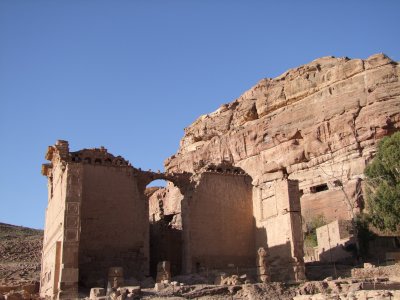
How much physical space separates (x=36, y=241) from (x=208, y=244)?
1968 centimetres

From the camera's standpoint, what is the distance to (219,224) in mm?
24984

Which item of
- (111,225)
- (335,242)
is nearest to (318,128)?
(335,242)

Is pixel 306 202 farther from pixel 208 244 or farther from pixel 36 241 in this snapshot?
pixel 36 241

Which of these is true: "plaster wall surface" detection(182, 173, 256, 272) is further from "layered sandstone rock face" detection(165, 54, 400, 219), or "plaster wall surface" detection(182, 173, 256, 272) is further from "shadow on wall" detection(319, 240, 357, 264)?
"layered sandstone rock face" detection(165, 54, 400, 219)

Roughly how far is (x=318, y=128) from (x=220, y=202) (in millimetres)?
18686

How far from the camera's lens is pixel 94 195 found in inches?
889

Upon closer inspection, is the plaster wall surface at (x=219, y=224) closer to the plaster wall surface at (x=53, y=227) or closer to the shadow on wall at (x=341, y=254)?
the shadow on wall at (x=341, y=254)

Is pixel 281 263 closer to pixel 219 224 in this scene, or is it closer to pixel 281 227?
pixel 281 227

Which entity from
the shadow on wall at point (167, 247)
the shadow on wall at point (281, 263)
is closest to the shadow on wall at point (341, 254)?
the shadow on wall at point (281, 263)

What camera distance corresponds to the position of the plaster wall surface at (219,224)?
24.0 metres

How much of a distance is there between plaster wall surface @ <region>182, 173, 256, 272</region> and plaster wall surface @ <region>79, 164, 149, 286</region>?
228 centimetres

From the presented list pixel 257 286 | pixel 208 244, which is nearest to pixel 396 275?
pixel 257 286

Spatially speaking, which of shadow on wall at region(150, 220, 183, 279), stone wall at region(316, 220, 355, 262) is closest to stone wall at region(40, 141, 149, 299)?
shadow on wall at region(150, 220, 183, 279)

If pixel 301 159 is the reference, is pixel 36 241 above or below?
below
